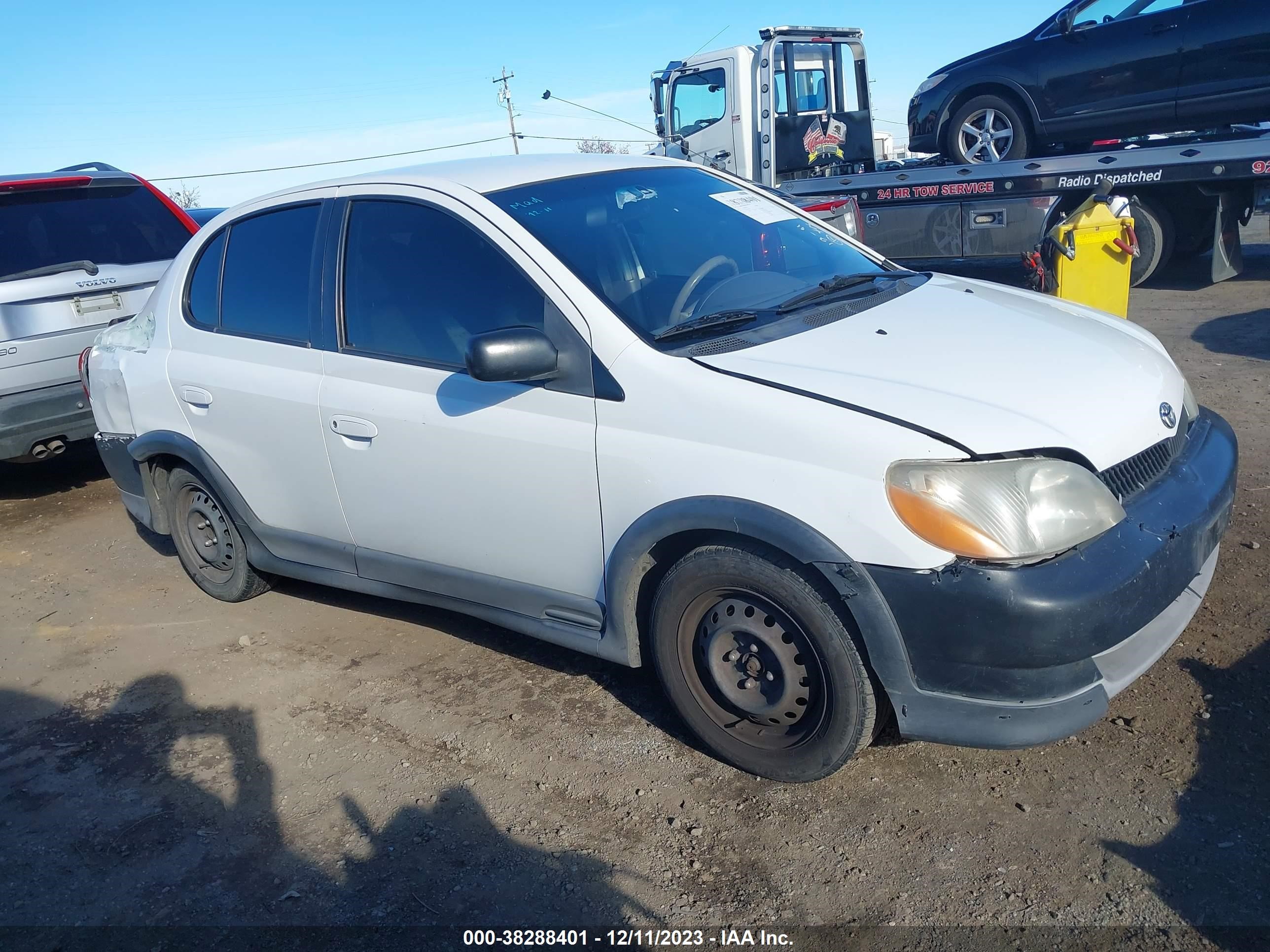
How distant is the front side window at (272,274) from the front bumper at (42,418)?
221 centimetres

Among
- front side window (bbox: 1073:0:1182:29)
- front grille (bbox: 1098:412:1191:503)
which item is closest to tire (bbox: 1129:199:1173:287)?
front side window (bbox: 1073:0:1182:29)

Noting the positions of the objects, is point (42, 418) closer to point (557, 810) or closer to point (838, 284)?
point (557, 810)

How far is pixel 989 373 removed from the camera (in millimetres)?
2867

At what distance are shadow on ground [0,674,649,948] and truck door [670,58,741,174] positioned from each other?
9720mm

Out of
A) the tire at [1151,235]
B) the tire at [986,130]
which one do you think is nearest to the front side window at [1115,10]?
the tire at [986,130]

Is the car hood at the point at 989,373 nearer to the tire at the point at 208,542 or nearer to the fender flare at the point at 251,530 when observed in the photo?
the fender flare at the point at 251,530

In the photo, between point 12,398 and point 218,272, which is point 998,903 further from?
point 12,398

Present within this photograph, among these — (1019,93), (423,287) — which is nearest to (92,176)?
(423,287)

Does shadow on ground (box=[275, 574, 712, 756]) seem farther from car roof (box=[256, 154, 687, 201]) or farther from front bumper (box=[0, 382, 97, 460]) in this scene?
front bumper (box=[0, 382, 97, 460])

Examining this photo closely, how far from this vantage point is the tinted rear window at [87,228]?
6.16 metres

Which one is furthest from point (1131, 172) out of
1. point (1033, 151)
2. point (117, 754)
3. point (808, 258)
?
point (117, 754)

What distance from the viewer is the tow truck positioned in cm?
978

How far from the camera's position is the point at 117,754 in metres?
3.63

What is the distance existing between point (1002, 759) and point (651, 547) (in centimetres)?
124
